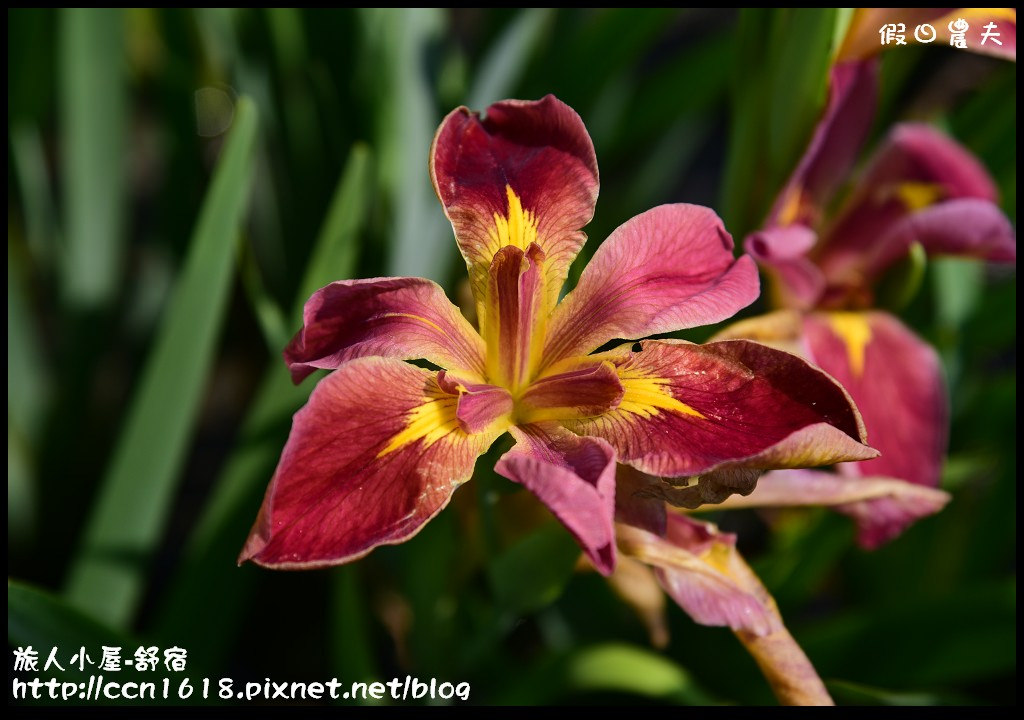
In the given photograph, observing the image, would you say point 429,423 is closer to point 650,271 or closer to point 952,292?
point 650,271

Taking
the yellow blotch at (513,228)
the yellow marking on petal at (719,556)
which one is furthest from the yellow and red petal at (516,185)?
the yellow marking on petal at (719,556)

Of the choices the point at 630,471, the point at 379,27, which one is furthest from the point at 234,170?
the point at 630,471

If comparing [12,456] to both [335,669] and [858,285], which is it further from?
[858,285]

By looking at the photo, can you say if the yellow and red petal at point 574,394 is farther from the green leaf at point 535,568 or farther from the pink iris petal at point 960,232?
the pink iris petal at point 960,232

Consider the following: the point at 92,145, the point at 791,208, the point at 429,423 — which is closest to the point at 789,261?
the point at 791,208

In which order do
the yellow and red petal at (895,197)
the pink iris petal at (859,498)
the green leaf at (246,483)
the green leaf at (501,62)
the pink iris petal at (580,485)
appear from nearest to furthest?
1. the pink iris petal at (580,485)
2. the pink iris petal at (859,498)
3. the green leaf at (246,483)
4. the yellow and red petal at (895,197)
5. the green leaf at (501,62)

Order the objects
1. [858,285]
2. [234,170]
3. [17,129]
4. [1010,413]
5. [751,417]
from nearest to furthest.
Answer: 1. [751,417]
2. [234,170]
3. [858,285]
4. [1010,413]
5. [17,129]

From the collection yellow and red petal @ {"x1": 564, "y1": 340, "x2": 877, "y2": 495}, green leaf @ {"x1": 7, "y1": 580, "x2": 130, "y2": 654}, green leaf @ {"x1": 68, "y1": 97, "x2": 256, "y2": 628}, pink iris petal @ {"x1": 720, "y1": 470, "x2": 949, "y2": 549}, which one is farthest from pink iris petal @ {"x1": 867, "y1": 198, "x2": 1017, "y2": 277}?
green leaf @ {"x1": 7, "y1": 580, "x2": 130, "y2": 654}
